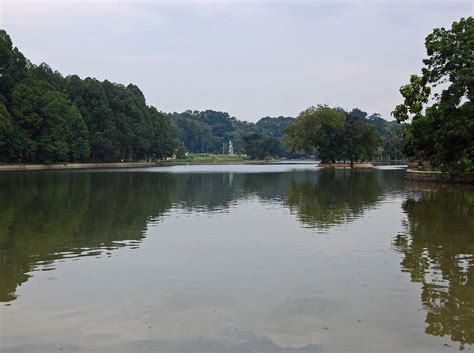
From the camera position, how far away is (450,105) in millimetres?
38062

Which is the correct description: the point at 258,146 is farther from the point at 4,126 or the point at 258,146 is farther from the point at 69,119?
the point at 4,126

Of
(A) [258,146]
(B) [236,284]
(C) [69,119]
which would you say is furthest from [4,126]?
(A) [258,146]

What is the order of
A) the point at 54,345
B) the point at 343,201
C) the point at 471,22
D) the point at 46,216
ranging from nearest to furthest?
the point at 54,345 < the point at 46,216 < the point at 343,201 < the point at 471,22

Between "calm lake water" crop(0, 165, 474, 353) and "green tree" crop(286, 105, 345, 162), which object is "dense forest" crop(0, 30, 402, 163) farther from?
"calm lake water" crop(0, 165, 474, 353)

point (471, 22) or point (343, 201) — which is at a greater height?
point (471, 22)

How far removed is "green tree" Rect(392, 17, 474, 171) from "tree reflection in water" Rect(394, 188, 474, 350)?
50.0 feet

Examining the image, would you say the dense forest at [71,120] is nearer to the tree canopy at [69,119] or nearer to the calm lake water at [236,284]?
the tree canopy at [69,119]

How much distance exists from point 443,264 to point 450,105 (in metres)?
29.0

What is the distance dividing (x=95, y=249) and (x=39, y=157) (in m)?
77.8

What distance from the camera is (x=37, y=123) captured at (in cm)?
8219

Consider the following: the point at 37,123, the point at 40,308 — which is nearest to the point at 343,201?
the point at 40,308

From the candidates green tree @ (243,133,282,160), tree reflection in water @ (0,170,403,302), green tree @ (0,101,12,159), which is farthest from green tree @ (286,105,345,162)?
tree reflection in water @ (0,170,403,302)

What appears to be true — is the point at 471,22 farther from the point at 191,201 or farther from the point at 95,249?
the point at 95,249

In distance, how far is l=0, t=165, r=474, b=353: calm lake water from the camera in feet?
23.9
